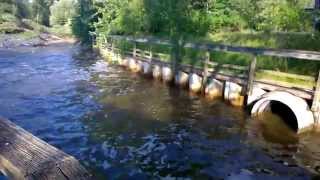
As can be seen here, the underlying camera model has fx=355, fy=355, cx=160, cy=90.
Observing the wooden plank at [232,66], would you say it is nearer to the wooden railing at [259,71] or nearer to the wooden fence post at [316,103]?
the wooden railing at [259,71]

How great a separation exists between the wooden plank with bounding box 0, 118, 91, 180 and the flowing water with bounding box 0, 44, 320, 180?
3.65ft

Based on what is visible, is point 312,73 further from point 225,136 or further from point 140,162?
point 140,162

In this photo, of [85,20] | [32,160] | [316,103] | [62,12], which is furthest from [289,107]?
[62,12]

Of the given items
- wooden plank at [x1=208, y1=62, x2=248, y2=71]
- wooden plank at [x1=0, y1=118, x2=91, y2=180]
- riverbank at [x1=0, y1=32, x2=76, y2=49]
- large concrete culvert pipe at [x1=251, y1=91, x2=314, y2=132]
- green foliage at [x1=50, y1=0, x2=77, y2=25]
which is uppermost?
green foliage at [x1=50, y1=0, x2=77, y2=25]

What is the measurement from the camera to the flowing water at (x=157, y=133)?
8.67 metres

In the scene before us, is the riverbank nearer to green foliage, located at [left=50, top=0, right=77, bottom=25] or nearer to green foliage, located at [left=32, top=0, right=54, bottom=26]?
green foliage, located at [left=50, top=0, right=77, bottom=25]

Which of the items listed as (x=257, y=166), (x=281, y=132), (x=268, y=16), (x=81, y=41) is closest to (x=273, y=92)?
(x=281, y=132)

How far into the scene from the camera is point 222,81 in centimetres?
1470

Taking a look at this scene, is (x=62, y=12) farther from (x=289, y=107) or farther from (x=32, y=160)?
(x=32, y=160)

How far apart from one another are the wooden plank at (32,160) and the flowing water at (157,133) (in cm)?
111

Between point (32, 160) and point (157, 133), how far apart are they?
6315mm

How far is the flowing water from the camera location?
867 cm

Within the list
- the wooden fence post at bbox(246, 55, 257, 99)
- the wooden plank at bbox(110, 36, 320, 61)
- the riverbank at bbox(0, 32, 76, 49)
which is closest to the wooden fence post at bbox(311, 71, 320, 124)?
the wooden plank at bbox(110, 36, 320, 61)

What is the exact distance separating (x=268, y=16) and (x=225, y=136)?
13110 mm
